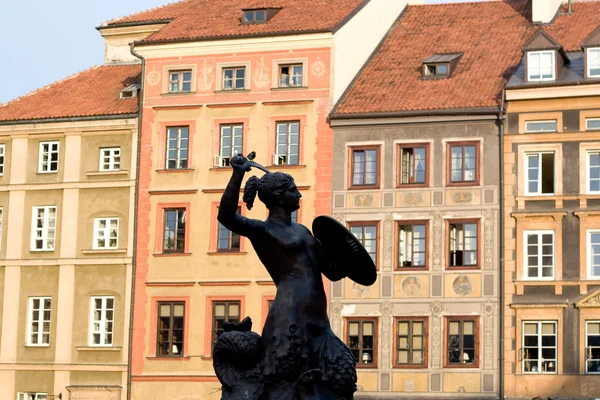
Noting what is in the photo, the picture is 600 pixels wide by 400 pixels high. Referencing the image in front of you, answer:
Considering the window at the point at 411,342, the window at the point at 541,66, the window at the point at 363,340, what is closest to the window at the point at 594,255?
the window at the point at 541,66

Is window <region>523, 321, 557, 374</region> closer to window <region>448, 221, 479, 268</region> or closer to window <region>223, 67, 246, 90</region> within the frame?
window <region>448, 221, 479, 268</region>

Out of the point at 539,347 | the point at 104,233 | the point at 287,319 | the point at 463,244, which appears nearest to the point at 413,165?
the point at 463,244

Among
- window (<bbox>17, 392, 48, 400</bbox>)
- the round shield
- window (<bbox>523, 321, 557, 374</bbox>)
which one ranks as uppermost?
the round shield

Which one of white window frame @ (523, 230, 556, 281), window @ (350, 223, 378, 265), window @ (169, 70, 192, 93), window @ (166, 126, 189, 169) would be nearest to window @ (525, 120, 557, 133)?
white window frame @ (523, 230, 556, 281)

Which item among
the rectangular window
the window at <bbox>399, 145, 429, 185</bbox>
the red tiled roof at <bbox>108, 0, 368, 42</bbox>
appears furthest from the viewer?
the rectangular window

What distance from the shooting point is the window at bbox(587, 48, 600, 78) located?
43031mm

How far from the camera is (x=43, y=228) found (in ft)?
161

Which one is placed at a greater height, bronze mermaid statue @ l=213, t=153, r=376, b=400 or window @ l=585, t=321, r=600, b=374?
bronze mermaid statue @ l=213, t=153, r=376, b=400

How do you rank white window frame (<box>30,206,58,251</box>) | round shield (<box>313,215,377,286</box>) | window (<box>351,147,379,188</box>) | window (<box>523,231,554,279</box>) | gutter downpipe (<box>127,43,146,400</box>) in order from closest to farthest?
round shield (<box>313,215,377,286</box>), window (<box>523,231,554,279</box>), window (<box>351,147,379,188</box>), gutter downpipe (<box>127,43,146,400</box>), white window frame (<box>30,206,58,251</box>)

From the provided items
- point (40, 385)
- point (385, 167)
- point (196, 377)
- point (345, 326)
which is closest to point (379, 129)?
point (385, 167)

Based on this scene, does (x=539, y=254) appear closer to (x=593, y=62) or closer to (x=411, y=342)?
(x=411, y=342)

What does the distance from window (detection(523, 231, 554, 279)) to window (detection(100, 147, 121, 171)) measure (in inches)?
550

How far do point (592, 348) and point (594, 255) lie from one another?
2679 millimetres

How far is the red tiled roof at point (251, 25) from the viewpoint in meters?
47.0
